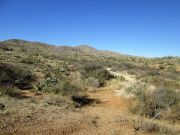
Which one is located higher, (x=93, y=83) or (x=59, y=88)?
(x=59, y=88)

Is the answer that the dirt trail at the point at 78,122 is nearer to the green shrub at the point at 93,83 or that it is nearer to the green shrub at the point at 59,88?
the green shrub at the point at 59,88

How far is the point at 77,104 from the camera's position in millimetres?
14219

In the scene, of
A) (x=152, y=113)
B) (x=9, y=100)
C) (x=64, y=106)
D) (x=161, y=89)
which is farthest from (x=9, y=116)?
(x=161, y=89)

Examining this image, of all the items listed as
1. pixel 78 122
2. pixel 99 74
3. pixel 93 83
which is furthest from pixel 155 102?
pixel 99 74

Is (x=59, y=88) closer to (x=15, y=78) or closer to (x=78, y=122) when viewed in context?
(x=15, y=78)

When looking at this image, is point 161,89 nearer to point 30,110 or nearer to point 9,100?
point 30,110

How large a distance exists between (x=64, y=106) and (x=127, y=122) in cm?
340

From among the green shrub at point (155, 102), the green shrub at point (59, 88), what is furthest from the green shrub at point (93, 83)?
the green shrub at point (155, 102)

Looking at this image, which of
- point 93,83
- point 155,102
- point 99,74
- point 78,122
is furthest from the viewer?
point 99,74

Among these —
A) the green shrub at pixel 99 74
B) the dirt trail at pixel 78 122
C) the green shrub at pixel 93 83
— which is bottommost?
the dirt trail at pixel 78 122

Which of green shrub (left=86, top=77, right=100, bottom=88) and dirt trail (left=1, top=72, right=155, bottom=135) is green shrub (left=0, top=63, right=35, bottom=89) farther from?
dirt trail (left=1, top=72, right=155, bottom=135)

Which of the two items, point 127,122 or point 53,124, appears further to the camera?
point 127,122

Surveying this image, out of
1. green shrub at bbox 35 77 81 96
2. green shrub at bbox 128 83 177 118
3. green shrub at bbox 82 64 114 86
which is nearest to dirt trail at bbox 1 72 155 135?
green shrub at bbox 128 83 177 118

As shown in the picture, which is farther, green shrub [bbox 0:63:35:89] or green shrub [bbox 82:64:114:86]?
green shrub [bbox 82:64:114:86]
